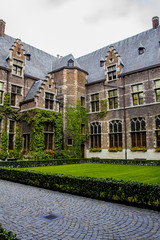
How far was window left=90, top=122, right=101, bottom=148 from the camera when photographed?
894 inches

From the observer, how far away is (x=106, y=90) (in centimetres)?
2278

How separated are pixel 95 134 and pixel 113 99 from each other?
4534 mm

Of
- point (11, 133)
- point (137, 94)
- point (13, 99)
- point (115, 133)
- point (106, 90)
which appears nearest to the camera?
point (11, 133)

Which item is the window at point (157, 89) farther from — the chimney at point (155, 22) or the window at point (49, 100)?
the window at point (49, 100)

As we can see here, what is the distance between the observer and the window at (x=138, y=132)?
767 inches

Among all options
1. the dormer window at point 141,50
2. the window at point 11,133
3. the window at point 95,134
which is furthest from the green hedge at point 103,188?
the dormer window at point 141,50

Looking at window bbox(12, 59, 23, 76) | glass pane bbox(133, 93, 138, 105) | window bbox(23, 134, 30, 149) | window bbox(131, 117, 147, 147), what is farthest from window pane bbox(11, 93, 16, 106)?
glass pane bbox(133, 93, 138, 105)

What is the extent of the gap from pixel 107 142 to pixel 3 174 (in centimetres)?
1314

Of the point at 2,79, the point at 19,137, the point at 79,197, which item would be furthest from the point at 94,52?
the point at 79,197

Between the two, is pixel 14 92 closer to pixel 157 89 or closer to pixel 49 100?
pixel 49 100

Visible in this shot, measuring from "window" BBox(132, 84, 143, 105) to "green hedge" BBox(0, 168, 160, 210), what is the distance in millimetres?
14422

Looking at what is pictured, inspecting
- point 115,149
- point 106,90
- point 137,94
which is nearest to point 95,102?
point 106,90

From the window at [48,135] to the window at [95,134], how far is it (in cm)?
519

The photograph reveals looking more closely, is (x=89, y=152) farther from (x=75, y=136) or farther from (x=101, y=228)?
(x=101, y=228)
